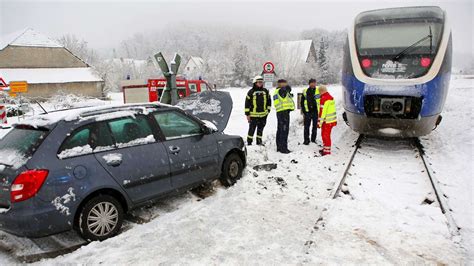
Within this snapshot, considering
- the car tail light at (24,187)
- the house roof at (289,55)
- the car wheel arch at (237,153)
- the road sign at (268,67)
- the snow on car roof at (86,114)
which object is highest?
the house roof at (289,55)

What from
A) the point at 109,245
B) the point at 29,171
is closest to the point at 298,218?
the point at 109,245

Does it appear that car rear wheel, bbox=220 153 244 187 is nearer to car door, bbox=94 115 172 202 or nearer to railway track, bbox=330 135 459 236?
car door, bbox=94 115 172 202

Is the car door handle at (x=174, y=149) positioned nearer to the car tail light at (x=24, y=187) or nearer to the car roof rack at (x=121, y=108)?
the car roof rack at (x=121, y=108)

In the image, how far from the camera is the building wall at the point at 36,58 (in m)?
39.8

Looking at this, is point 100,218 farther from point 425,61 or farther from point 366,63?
point 425,61

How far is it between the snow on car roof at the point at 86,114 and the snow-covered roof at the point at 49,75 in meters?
39.7

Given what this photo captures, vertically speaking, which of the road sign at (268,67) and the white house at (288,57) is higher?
the white house at (288,57)

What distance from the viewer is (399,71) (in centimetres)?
848

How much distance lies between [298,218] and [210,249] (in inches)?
57.9

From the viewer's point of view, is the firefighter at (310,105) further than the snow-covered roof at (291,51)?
No

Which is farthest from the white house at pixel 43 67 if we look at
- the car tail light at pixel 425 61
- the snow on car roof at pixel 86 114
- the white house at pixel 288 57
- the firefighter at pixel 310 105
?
the car tail light at pixel 425 61

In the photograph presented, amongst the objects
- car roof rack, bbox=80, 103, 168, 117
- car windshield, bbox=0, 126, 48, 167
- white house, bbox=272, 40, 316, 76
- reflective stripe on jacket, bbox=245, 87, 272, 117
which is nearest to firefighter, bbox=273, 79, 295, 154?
reflective stripe on jacket, bbox=245, 87, 272, 117

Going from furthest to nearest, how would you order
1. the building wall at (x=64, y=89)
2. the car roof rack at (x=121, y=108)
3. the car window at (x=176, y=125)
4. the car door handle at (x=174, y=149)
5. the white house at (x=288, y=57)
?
the white house at (x=288, y=57)
the building wall at (x=64, y=89)
the car window at (x=176, y=125)
the car door handle at (x=174, y=149)
the car roof rack at (x=121, y=108)

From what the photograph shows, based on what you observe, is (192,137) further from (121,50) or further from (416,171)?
(121,50)
